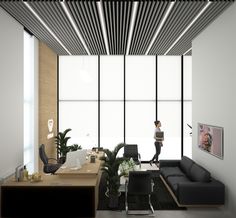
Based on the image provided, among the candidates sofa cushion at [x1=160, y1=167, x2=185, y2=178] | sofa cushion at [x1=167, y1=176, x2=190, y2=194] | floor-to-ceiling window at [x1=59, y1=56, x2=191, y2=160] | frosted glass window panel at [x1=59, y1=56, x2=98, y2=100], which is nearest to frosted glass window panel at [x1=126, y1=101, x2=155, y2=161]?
floor-to-ceiling window at [x1=59, y1=56, x2=191, y2=160]

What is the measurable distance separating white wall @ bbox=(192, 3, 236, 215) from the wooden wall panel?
15.7 feet

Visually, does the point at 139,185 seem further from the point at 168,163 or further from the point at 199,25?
the point at 199,25

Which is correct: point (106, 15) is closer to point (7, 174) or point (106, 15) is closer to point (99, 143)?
point (7, 174)

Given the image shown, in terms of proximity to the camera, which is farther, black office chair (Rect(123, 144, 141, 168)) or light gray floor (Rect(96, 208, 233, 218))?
black office chair (Rect(123, 144, 141, 168))

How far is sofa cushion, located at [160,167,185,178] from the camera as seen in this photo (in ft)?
23.7

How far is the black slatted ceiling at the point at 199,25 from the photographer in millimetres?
5332

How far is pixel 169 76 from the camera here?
33.4 ft

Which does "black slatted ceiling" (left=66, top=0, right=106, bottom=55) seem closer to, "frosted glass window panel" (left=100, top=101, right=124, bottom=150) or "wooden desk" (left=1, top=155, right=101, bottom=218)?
"frosted glass window panel" (left=100, top=101, right=124, bottom=150)

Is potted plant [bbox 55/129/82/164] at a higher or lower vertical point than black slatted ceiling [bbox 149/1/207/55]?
lower

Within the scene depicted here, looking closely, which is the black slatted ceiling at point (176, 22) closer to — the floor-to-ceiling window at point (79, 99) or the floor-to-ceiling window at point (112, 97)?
the floor-to-ceiling window at point (112, 97)

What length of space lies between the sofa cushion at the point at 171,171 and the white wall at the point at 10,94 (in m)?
3.87

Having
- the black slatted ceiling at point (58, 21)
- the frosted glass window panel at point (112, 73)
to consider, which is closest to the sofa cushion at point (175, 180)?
the frosted glass window panel at point (112, 73)

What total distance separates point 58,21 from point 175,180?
4.71 meters

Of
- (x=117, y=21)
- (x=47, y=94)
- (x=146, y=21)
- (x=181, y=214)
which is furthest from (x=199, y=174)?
(x=47, y=94)
